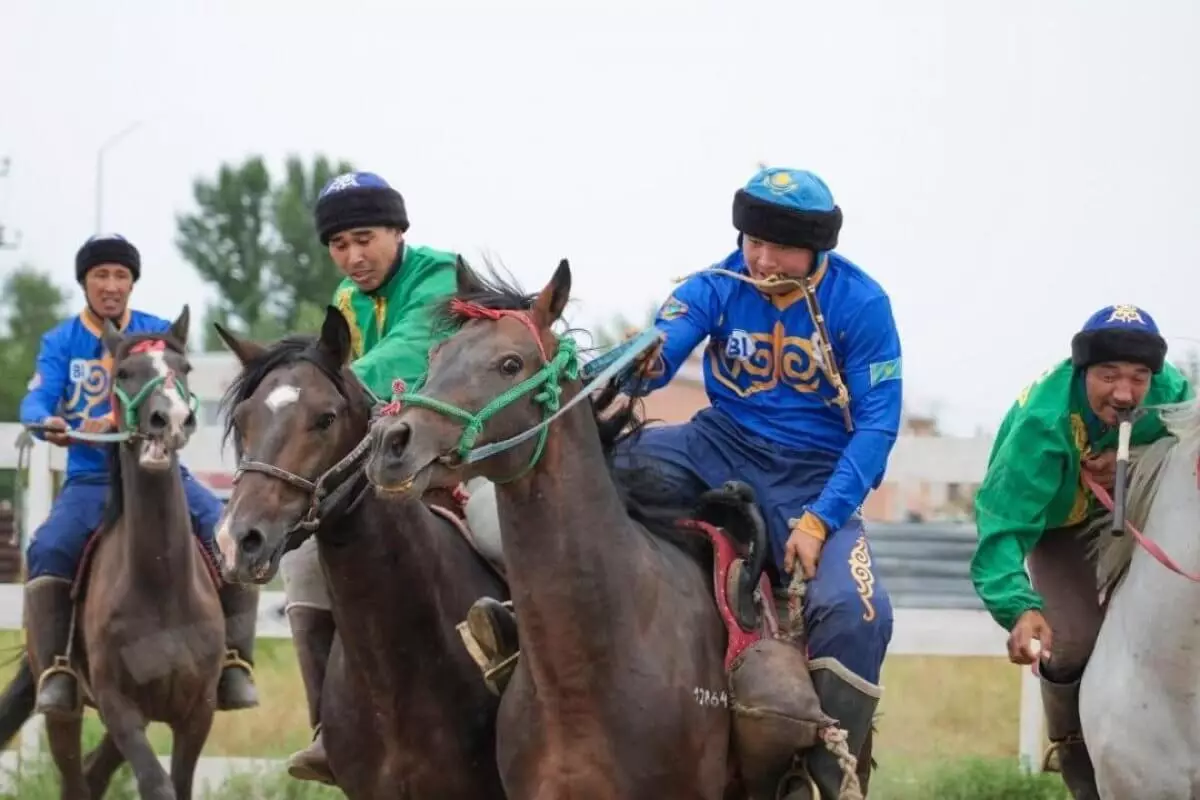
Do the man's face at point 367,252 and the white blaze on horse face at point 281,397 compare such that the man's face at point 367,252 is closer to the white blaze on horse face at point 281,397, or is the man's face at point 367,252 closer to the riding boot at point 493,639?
the white blaze on horse face at point 281,397

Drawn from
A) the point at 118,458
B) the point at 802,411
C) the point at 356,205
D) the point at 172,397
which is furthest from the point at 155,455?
the point at 802,411

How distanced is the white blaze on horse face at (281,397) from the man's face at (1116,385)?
8.15 ft

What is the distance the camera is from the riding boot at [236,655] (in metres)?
8.69

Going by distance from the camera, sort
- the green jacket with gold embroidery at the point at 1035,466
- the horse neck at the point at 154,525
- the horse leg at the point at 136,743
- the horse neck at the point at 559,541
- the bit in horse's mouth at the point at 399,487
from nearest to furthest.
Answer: the bit in horse's mouth at the point at 399,487 < the horse neck at the point at 559,541 < the green jacket with gold embroidery at the point at 1035,466 < the horse leg at the point at 136,743 < the horse neck at the point at 154,525

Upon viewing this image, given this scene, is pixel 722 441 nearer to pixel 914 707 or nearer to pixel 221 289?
Result: pixel 914 707

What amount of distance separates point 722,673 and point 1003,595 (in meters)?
1.11

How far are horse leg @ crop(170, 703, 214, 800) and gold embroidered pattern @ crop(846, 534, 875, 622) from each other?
3.70m

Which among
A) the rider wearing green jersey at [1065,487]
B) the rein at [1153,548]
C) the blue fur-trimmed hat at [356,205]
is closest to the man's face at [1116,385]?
the rider wearing green jersey at [1065,487]

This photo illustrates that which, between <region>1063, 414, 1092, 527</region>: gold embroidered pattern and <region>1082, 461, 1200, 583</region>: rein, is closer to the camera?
<region>1082, 461, 1200, 583</region>: rein

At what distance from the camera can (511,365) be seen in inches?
197

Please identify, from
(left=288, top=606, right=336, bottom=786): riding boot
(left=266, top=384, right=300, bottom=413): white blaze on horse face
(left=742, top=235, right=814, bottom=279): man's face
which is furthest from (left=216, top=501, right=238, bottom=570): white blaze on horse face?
(left=742, top=235, right=814, bottom=279): man's face

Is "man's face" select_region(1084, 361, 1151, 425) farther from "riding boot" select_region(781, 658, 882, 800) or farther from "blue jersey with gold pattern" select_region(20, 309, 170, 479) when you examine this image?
"blue jersey with gold pattern" select_region(20, 309, 170, 479)

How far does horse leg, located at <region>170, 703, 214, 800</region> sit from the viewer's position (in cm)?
834

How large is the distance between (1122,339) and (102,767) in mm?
5422
